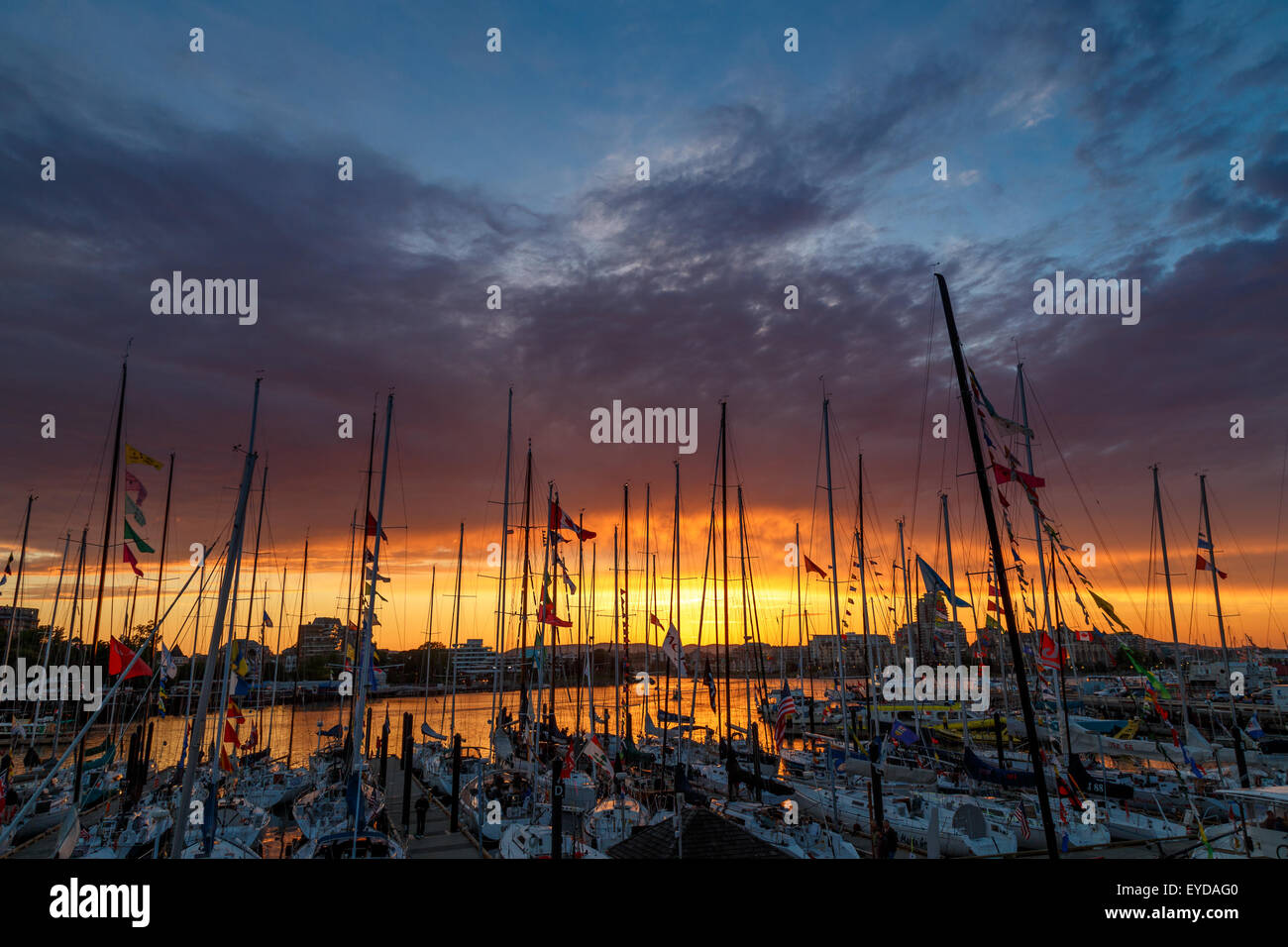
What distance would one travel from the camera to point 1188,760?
2822cm

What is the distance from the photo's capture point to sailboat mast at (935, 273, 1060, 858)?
43.6 feet

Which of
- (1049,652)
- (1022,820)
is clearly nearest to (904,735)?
(1022,820)

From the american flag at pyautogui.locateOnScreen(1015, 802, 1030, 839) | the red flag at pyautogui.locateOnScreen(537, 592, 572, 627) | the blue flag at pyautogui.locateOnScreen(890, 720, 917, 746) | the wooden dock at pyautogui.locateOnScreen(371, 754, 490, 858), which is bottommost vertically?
the wooden dock at pyautogui.locateOnScreen(371, 754, 490, 858)

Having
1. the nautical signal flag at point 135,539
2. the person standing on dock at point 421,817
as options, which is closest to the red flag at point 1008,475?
the nautical signal flag at point 135,539

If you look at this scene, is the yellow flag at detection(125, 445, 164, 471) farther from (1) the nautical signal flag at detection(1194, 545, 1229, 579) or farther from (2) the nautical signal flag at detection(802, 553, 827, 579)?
(1) the nautical signal flag at detection(1194, 545, 1229, 579)

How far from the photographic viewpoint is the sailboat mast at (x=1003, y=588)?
43.6 ft

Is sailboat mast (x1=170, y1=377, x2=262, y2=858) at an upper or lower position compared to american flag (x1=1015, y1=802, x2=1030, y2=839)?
upper

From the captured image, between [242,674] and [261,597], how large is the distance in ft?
140

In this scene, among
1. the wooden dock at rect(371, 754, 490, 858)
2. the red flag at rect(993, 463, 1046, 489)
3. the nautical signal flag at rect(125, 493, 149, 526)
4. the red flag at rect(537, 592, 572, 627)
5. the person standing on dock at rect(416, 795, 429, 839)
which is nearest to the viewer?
the red flag at rect(993, 463, 1046, 489)

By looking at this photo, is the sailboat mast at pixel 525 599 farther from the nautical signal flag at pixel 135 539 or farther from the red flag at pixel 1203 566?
the red flag at pixel 1203 566

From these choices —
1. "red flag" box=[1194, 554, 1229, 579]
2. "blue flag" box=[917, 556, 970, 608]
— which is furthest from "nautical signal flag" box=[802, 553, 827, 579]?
Result: "red flag" box=[1194, 554, 1229, 579]
